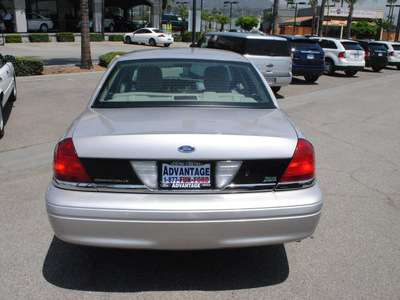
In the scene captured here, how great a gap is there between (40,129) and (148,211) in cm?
578

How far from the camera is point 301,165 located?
2.98m

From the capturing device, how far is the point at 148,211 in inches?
107

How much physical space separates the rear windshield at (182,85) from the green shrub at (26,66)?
10177mm

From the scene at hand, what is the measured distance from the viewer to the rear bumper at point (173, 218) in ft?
8.91

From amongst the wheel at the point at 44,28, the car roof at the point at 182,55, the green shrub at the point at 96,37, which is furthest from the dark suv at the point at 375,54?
the wheel at the point at 44,28

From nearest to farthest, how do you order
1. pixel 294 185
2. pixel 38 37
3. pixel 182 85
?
pixel 294 185, pixel 182 85, pixel 38 37

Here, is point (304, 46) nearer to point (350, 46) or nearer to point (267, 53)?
point (267, 53)

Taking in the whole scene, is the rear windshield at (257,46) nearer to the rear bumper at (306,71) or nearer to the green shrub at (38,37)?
the rear bumper at (306,71)

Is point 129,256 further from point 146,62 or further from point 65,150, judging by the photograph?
point 146,62

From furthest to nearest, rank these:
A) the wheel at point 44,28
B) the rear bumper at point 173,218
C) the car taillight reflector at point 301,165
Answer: the wheel at point 44,28
the car taillight reflector at point 301,165
the rear bumper at point 173,218

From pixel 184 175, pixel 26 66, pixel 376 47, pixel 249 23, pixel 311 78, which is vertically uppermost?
pixel 249 23

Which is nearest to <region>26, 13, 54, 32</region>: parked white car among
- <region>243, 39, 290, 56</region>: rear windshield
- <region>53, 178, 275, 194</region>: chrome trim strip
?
<region>243, 39, 290, 56</region>: rear windshield

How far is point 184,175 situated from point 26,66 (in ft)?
39.2

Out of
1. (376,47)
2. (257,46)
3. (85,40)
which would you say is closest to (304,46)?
(257,46)
